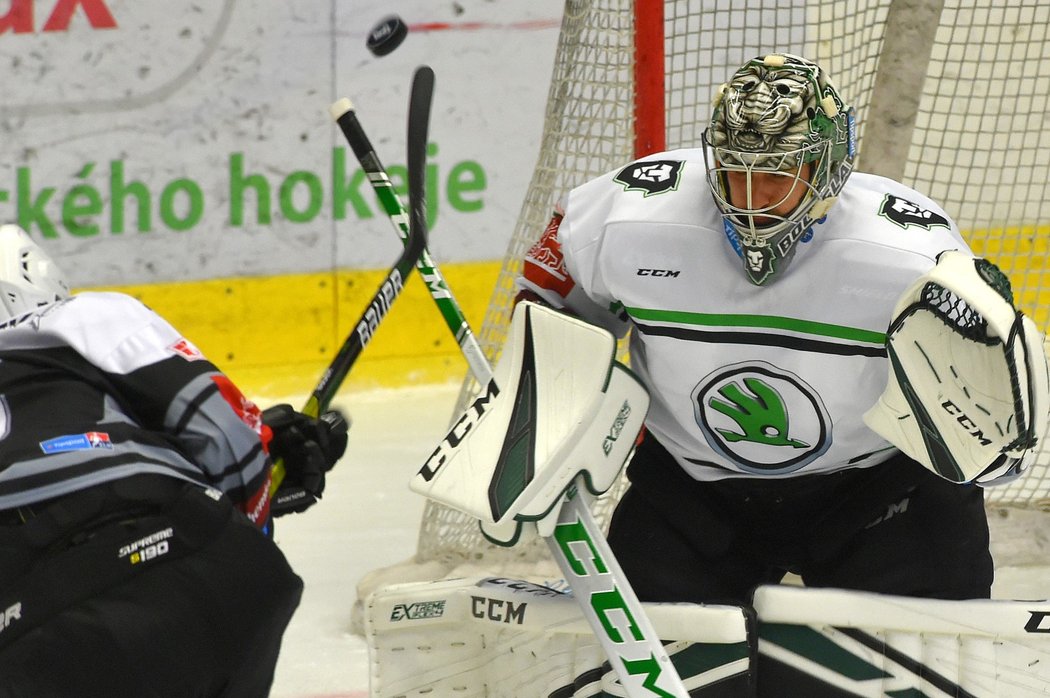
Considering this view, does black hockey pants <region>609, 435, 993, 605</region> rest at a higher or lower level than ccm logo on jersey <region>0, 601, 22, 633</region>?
lower

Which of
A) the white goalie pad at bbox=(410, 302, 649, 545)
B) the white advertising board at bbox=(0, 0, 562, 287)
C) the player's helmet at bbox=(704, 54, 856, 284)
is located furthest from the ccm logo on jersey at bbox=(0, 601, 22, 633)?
the white advertising board at bbox=(0, 0, 562, 287)

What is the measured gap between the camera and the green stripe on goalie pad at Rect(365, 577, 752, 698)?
176cm

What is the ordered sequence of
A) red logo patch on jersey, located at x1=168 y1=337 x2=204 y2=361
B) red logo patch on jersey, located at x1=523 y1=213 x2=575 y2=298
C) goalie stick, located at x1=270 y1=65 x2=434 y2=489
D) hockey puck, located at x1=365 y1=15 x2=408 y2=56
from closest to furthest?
red logo patch on jersey, located at x1=168 y1=337 x2=204 y2=361 → red logo patch on jersey, located at x1=523 y1=213 x2=575 y2=298 → goalie stick, located at x1=270 y1=65 x2=434 y2=489 → hockey puck, located at x1=365 y1=15 x2=408 y2=56

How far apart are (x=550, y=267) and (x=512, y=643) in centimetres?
50

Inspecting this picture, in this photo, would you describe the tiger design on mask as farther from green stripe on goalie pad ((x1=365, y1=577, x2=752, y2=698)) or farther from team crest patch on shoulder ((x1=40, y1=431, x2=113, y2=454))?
team crest patch on shoulder ((x1=40, y1=431, x2=113, y2=454))

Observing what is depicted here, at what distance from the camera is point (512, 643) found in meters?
1.90

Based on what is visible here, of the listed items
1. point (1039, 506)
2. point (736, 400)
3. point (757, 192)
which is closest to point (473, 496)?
point (736, 400)

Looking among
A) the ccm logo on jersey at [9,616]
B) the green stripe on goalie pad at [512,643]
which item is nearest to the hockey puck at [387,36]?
the green stripe on goalie pad at [512,643]

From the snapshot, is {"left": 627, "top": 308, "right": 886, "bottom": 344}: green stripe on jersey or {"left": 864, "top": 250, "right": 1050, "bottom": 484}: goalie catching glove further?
{"left": 627, "top": 308, "right": 886, "bottom": 344}: green stripe on jersey

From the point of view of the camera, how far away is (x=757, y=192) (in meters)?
1.74

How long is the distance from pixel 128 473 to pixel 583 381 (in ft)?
A: 1.72

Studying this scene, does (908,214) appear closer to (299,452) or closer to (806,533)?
(806,533)

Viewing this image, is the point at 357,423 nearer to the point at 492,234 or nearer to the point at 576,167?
the point at 492,234

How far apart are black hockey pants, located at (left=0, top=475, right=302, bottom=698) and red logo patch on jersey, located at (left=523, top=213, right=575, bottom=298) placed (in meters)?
0.58
